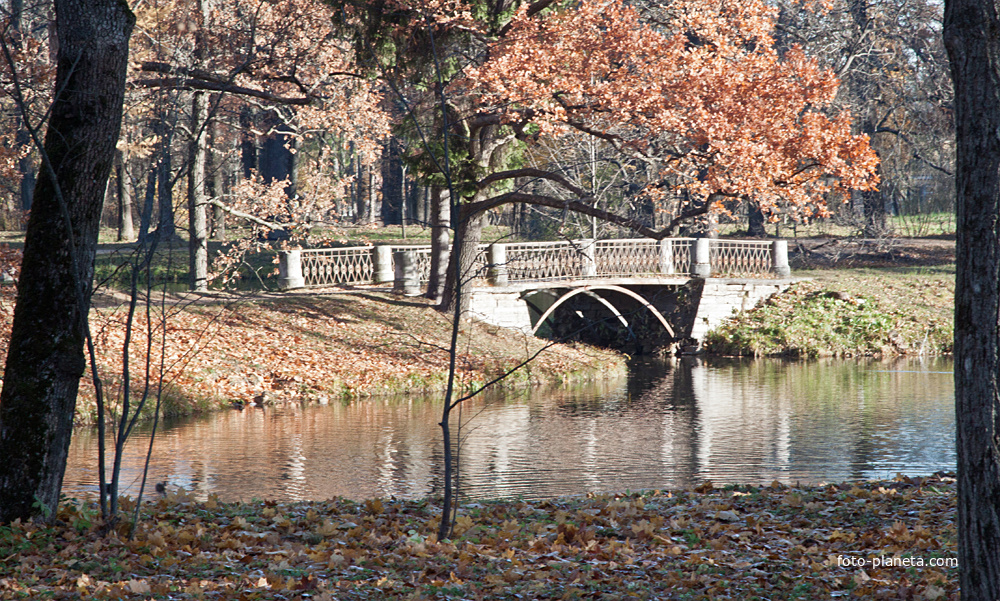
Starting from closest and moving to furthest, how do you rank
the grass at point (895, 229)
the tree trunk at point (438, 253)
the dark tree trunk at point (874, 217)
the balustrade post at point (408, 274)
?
the tree trunk at point (438, 253), the balustrade post at point (408, 274), the dark tree trunk at point (874, 217), the grass at point (895, 229)

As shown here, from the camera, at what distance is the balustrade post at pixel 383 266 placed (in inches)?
874

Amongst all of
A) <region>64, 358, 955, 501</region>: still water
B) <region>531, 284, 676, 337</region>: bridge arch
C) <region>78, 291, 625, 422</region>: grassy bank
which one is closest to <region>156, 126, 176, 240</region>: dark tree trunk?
<region>64, 358, 955, 501</region>: still water

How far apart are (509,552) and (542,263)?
16794mm

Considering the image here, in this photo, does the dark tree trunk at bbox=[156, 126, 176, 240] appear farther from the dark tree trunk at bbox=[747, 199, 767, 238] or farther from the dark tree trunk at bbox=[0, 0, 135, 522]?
the dark tree trunk at bbox=[747, 199, 767, 238]

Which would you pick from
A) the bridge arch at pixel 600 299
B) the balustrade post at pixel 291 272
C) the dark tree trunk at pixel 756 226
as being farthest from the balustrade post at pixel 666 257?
the dark tree trunk at pixel 756 226

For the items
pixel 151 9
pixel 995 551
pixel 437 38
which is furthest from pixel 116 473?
pixel 151 9

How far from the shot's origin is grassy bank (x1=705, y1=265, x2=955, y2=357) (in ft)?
76.7

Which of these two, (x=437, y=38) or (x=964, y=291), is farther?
(x=437, y=38)

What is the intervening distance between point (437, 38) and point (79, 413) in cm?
905

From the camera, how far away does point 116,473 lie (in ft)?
18.1

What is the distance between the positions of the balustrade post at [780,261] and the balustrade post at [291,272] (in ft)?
46.1

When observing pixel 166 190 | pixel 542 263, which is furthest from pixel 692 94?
pixel 166 190

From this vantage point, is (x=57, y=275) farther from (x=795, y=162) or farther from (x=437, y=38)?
(x=795, y=162)

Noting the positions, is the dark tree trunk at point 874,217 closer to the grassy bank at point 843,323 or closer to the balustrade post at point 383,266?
the grassy bank at point 843,323
